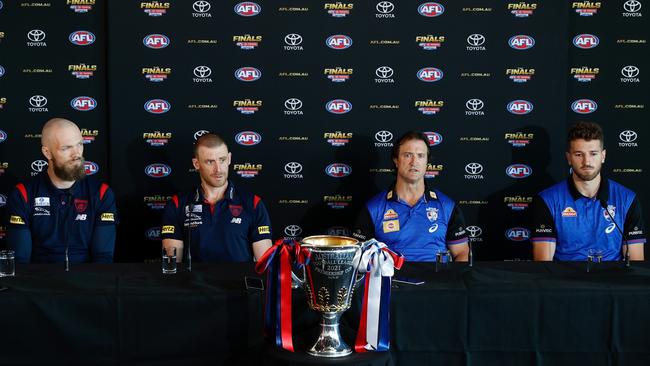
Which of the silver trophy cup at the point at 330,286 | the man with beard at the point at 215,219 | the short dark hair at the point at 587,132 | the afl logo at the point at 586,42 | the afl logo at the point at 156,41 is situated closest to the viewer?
the silver trophy cup at the point at 330,286

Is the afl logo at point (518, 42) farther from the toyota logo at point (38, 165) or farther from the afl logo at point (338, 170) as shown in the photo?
the toyota logo at point (38, 165)

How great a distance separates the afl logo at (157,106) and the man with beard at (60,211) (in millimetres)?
665

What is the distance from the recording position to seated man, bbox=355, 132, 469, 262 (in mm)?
4035

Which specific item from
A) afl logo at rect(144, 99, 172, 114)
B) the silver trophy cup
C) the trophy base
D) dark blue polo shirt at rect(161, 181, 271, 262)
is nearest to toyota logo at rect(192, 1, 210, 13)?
afl logo at rect(144, 99, 172, 114)

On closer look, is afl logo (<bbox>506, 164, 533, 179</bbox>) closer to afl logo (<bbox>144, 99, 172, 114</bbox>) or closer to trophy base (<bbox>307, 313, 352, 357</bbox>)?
afl logo (<bbox>144, 99, 172, 114</bbox>)

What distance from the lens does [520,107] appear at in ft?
15.2

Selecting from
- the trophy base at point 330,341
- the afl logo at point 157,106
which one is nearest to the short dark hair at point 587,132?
the trophy base at point 330,341

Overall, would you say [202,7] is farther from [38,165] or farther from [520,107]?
[520,107]

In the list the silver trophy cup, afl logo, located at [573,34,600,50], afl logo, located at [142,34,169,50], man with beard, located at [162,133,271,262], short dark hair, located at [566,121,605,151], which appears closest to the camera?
the silver trophy cup

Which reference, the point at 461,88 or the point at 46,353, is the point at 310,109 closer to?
the point at 461,88

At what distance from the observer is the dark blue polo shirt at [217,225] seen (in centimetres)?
404

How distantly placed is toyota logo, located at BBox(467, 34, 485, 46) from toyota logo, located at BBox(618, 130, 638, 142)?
1.18 meters

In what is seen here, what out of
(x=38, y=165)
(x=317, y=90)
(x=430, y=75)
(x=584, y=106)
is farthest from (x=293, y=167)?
(x=584, y=106)

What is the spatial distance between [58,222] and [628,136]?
12.4ft
